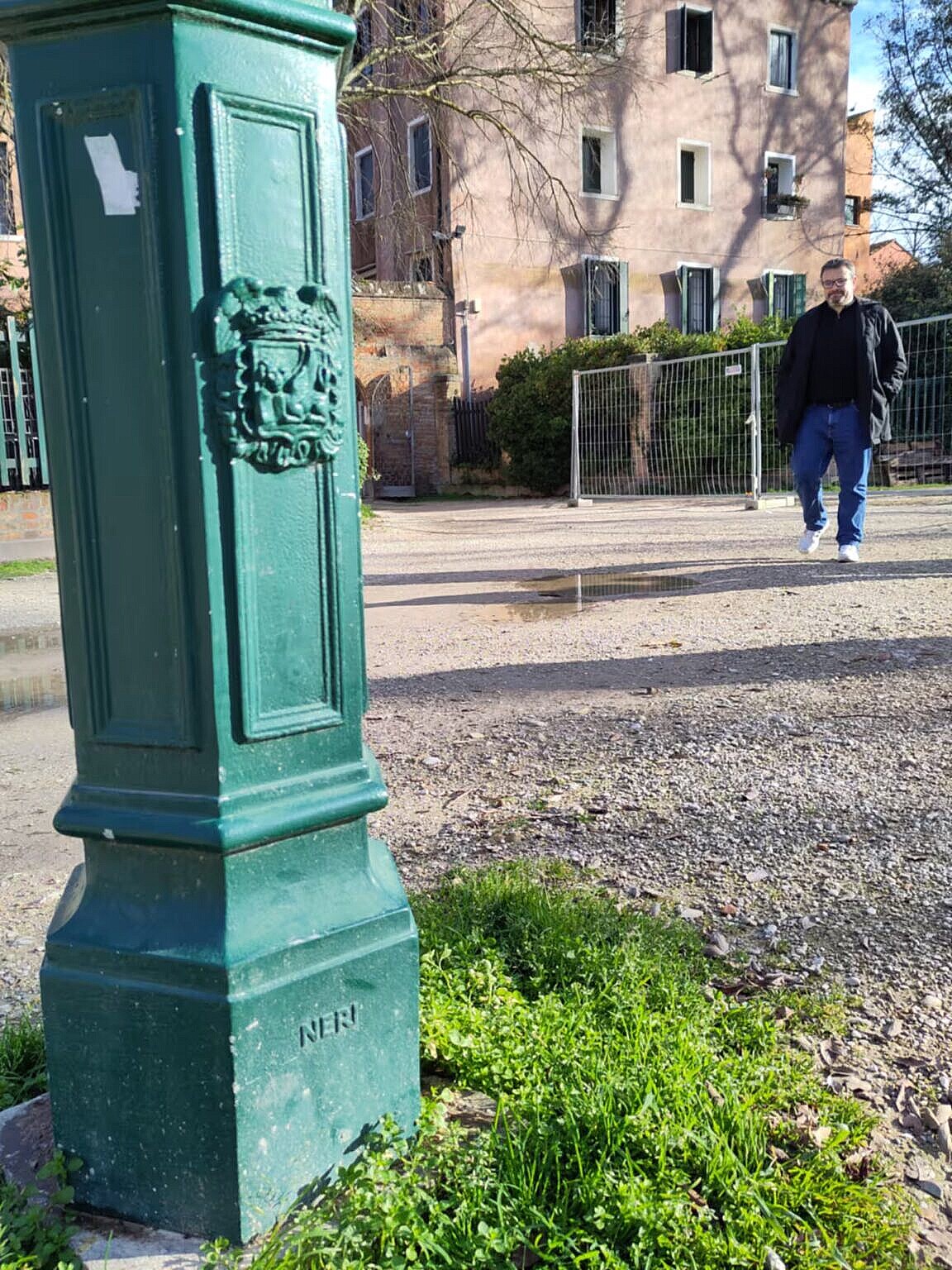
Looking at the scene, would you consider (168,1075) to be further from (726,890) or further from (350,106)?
(350,106)

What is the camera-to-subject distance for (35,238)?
1607 millimetres

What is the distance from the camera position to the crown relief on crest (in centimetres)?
156

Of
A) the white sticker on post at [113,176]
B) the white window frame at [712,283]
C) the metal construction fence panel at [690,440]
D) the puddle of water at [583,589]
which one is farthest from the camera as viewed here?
the white window frame at [712,283]

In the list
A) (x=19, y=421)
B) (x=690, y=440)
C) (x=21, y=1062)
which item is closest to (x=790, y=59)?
(x=690, y=440)

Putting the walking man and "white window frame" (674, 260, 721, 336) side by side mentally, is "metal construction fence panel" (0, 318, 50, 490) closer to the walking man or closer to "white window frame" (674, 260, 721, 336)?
the walking man

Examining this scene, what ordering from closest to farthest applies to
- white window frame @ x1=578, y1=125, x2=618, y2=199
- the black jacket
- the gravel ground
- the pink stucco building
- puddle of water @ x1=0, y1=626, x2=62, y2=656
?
the gravel ground, puddle of water @ x1=0, y1=626, x2=62, y2=656, the black jacket, the pink stucco building, white window frame @ x1=578, y1=125, x2=618, y2=199

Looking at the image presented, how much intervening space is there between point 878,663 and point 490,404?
67.5 ft

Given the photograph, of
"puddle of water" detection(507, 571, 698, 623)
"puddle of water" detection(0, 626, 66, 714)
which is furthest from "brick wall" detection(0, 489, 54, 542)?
"puddle of water" detection(507, 571, 698, 623)

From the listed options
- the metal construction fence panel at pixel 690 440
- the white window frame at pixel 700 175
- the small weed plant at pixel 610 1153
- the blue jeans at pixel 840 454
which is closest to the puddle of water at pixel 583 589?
the blue jeans at pixel 840 454

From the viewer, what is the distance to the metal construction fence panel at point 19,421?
407 inches

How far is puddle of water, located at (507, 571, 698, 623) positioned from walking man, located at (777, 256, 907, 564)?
52.1 inches

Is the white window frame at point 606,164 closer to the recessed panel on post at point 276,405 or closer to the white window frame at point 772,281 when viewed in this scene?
the white window frame at point 772,281

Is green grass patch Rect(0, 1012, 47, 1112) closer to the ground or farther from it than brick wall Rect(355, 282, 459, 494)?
closer to the ground

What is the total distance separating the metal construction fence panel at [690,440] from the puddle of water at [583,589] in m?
9.41
